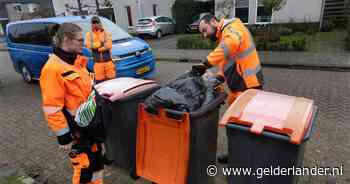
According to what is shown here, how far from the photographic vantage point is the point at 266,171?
1.98 metres

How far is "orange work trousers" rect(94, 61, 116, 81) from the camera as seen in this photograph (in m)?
5.29

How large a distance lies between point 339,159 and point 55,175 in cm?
365

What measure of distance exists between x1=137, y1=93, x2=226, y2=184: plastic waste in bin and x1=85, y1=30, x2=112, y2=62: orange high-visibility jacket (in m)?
3.15

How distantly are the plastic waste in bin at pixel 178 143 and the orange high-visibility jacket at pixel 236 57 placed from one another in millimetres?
524

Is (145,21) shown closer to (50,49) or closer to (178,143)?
(50,49)

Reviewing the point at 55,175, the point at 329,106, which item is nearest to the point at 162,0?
the point at 329,106

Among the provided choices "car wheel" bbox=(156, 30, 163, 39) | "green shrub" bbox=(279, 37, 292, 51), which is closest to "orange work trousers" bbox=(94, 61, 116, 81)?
"green shrub" bbox=(279, 37, 292, 51)

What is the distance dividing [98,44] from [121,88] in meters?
2.75

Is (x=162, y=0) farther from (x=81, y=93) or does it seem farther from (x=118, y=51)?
(x=81, y=93)

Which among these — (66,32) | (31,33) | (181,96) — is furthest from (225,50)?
(31,33)

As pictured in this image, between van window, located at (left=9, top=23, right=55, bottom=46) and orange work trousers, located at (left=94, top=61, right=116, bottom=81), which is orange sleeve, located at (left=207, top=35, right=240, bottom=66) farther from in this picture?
van window, located at (left=9, top=23, right=55, bottom=46)

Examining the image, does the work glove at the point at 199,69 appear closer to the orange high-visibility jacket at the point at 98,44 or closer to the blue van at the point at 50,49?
the orange high-visibility jacket at the point at 98,44

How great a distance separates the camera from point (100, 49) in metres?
5.20

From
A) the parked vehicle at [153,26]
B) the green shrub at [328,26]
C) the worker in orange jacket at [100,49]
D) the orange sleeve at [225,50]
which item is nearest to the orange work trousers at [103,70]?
the worker in orange jacket at [100,49]
